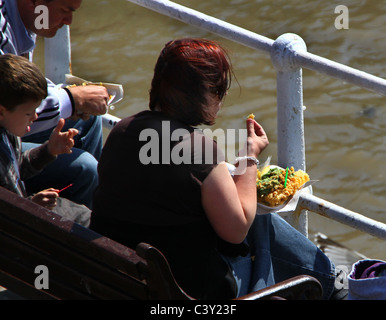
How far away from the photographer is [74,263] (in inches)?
88.3

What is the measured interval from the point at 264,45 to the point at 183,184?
1.06 meters

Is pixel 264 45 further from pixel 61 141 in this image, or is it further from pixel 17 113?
pixel 17 113

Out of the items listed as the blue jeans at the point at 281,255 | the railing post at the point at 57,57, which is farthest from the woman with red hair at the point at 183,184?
the railing post at the point at 57,57

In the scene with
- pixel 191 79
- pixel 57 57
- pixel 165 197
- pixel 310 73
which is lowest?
pixel 310 73

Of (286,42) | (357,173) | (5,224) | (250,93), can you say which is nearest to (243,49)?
(250,93)

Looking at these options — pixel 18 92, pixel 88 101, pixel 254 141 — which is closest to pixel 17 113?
pixel 18 92

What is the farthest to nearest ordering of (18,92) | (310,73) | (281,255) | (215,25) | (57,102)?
(310,73) → (215,25) → (57,102) → (281,255) → (18,92)

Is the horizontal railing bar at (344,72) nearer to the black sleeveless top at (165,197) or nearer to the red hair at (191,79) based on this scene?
the red hair at (191,79)

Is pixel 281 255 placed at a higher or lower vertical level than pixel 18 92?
lower

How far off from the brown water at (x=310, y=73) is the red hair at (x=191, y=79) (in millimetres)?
3206

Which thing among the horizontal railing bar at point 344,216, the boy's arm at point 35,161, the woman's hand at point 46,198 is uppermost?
the boy's arm at point 35,161

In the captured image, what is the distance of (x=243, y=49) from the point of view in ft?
24.8

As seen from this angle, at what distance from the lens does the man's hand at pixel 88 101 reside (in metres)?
3.04
